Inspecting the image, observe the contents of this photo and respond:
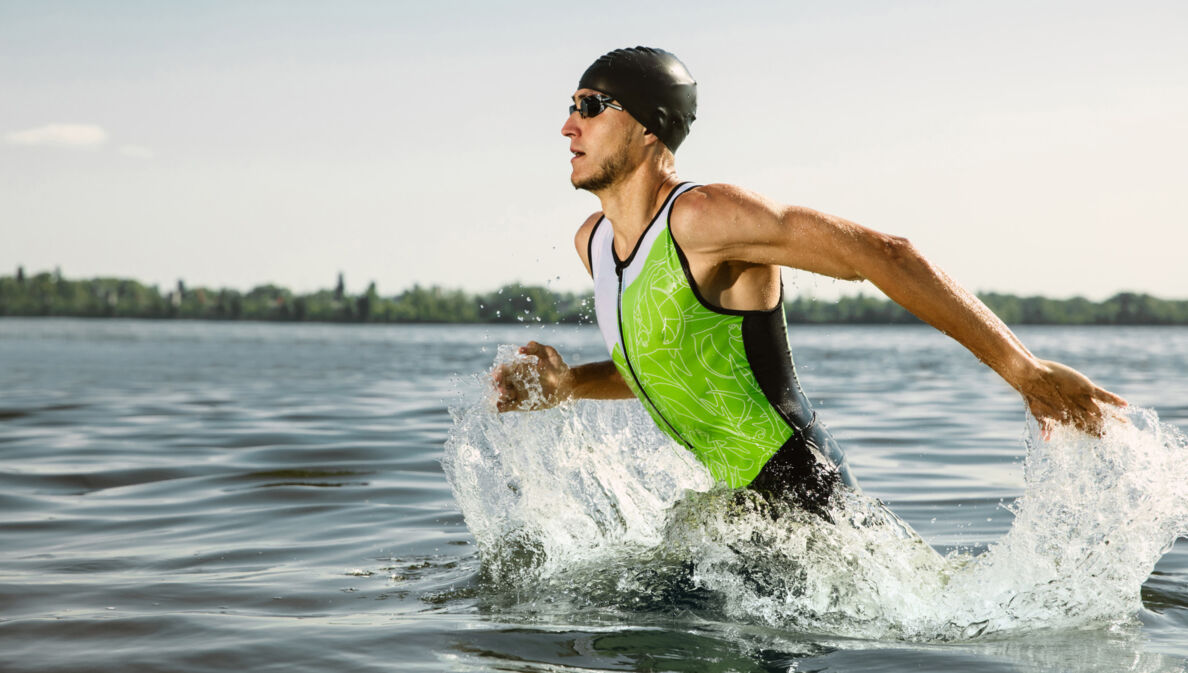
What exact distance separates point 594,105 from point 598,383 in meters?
1.30

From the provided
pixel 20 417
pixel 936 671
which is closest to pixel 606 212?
pixel 936 671

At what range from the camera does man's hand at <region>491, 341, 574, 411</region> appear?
4711 mm

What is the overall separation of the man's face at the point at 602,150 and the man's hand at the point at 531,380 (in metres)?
0.76

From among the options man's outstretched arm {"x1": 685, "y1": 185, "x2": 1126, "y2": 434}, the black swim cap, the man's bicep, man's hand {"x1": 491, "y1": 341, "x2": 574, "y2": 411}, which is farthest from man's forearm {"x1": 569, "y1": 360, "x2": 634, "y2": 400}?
the man's bicep

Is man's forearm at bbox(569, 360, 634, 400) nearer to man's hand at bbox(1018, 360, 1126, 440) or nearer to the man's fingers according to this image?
man's hand at bbox(1018, 360, 1126, 440)

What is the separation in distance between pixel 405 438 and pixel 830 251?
837 centimetres

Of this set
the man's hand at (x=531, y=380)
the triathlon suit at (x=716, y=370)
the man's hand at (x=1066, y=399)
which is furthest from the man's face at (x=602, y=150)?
the man's hand at (x=1066, y=399)

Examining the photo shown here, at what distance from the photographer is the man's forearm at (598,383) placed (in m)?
5.01

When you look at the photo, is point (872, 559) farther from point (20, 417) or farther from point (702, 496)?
point (20, 417)

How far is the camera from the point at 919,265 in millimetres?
3482

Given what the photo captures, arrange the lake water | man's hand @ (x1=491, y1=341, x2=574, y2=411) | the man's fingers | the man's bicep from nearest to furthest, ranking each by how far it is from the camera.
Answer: the man's fingers
the man's bicep
the lake water
man's hand @ (x1=491, y1=341, x2=574, y2=411)

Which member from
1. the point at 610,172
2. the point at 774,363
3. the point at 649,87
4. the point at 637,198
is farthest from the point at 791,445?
the point at 649,87

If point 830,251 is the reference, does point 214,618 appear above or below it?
below

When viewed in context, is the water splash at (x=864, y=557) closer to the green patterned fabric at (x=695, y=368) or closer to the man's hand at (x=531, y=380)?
the man's hand at (x=531, y=380)
